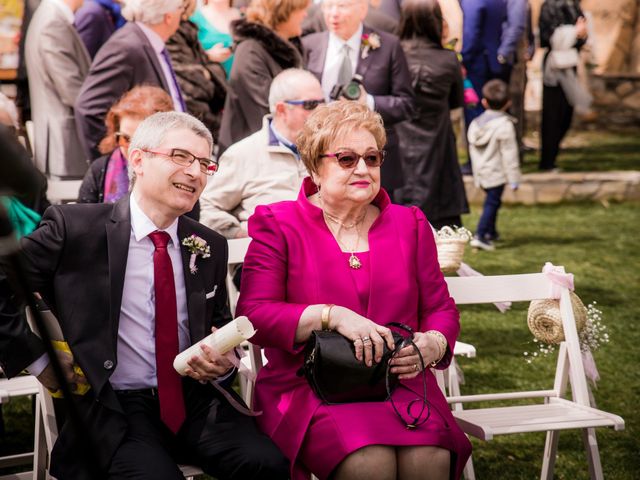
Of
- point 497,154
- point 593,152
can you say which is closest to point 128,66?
point 497,154

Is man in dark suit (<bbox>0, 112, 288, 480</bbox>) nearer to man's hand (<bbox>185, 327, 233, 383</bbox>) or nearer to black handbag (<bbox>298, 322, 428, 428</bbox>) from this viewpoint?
man's hand (<bbox>185, 327, 233, 383</bbox>)

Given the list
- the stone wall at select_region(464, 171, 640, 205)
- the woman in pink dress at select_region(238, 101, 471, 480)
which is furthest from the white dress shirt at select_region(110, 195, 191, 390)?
the stone wall at select_region(464, 171, 640, 205)

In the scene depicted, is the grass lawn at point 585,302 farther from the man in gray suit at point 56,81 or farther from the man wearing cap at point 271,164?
the man in gray suit at point 56,81

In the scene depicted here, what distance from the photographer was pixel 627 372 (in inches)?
251

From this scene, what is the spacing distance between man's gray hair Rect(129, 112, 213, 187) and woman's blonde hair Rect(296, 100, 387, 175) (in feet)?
1.44

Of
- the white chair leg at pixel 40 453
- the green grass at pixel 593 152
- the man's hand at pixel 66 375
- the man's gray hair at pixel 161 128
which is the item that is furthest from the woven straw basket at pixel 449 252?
the green grass at pixel 593 152

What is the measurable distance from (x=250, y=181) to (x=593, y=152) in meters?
12.3

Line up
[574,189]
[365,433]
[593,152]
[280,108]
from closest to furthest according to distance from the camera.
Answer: [365,433] → [280,108] → [574,189] → [593,152]

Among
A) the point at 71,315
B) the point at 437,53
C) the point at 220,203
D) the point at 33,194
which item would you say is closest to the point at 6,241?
the point at 33,194

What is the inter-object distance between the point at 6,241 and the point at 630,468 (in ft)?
12.4

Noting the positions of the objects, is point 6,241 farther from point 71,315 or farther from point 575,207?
point 575,207

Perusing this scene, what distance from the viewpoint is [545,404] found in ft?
14.7

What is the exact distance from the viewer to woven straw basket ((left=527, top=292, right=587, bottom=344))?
451 centimetres

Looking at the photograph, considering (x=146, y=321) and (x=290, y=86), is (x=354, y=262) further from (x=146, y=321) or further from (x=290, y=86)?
(x=290, y=86)
